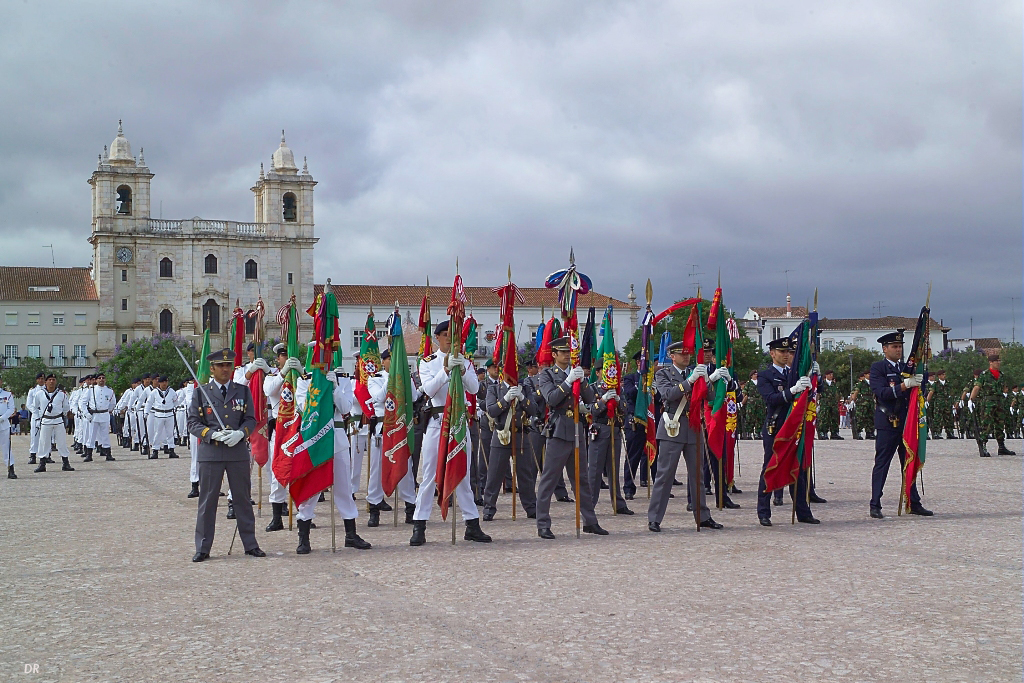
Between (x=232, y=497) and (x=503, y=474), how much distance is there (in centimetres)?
365

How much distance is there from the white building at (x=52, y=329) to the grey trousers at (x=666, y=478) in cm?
9144

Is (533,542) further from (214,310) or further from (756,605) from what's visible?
(214,310)

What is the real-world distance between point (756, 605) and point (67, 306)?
317 feet

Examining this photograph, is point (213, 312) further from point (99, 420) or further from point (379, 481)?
point (379, 481)

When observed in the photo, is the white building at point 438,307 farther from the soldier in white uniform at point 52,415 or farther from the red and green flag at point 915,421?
the red and green flag at point 915,421

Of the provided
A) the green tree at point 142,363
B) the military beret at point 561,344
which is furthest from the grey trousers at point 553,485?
the green tree at point 142,363

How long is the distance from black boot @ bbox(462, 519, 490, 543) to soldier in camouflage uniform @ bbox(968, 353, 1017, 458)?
561 inches

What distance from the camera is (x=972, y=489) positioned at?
14.3m

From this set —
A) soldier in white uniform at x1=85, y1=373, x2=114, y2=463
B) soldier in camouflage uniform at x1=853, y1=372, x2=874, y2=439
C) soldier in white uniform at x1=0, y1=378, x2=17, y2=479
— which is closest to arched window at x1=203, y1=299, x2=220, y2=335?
soldier in white uniform at x1=85, y1=373, x2=114, y2=463

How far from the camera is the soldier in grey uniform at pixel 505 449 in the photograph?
1146cm

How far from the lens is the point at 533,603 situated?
7406 millimetres

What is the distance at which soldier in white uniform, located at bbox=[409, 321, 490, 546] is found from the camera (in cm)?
1022

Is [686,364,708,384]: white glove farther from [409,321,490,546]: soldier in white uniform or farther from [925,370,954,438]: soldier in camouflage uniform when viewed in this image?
[925,370,954,438]: soldier in camouflage uniform

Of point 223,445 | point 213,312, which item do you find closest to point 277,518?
point 223,445
